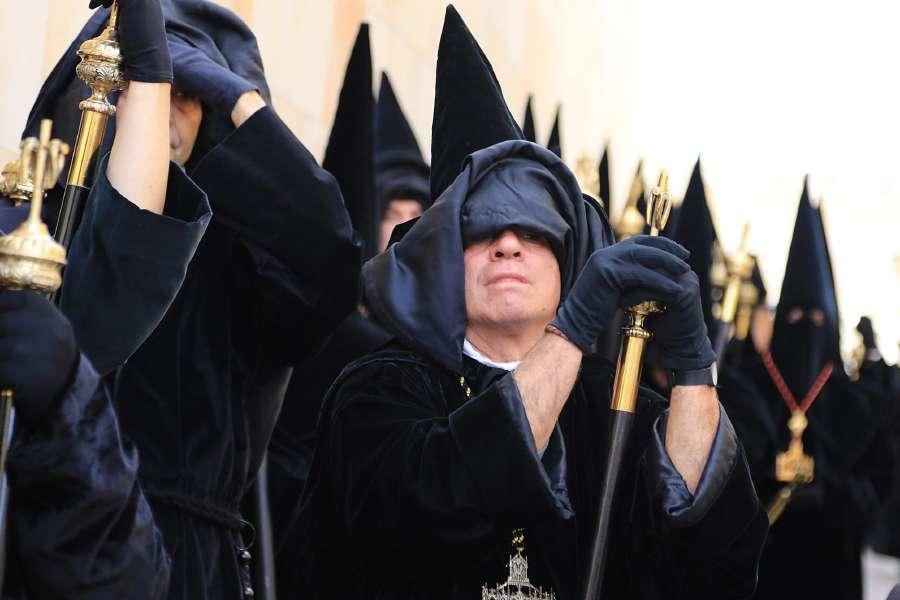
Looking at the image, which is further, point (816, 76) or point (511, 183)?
point (816, 76)

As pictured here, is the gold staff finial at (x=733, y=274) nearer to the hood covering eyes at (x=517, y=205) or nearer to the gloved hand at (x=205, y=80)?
the hood covering eyes at (x=517, y=205)

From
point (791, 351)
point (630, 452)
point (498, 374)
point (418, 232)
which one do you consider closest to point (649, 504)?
point (630, 452)

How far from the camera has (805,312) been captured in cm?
876

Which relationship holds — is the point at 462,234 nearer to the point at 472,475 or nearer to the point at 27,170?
the point at 472,475

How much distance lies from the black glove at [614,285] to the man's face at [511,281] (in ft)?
0.69

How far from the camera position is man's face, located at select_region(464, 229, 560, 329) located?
12.2ft

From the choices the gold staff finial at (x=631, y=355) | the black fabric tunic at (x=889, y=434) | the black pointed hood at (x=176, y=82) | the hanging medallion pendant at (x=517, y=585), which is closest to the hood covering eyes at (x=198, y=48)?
the black pointed hood at (x=176, y=82)

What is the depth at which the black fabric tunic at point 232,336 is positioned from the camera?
10.8ft

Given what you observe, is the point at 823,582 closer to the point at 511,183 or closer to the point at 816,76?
the point at 511,183

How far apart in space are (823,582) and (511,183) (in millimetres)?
5480

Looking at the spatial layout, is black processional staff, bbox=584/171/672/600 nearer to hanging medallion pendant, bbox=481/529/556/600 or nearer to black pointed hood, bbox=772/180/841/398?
hanging medallion pendant, bbox=481/529/556/600

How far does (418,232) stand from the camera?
148 inches

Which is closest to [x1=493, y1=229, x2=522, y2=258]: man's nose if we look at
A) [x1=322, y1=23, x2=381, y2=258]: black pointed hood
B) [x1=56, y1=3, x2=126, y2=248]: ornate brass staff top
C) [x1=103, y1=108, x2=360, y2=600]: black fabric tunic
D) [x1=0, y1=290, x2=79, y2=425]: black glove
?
[x1=103, y1=108, x2=360, y2=600]: black fabric tunic

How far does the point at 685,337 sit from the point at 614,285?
0.68ft
